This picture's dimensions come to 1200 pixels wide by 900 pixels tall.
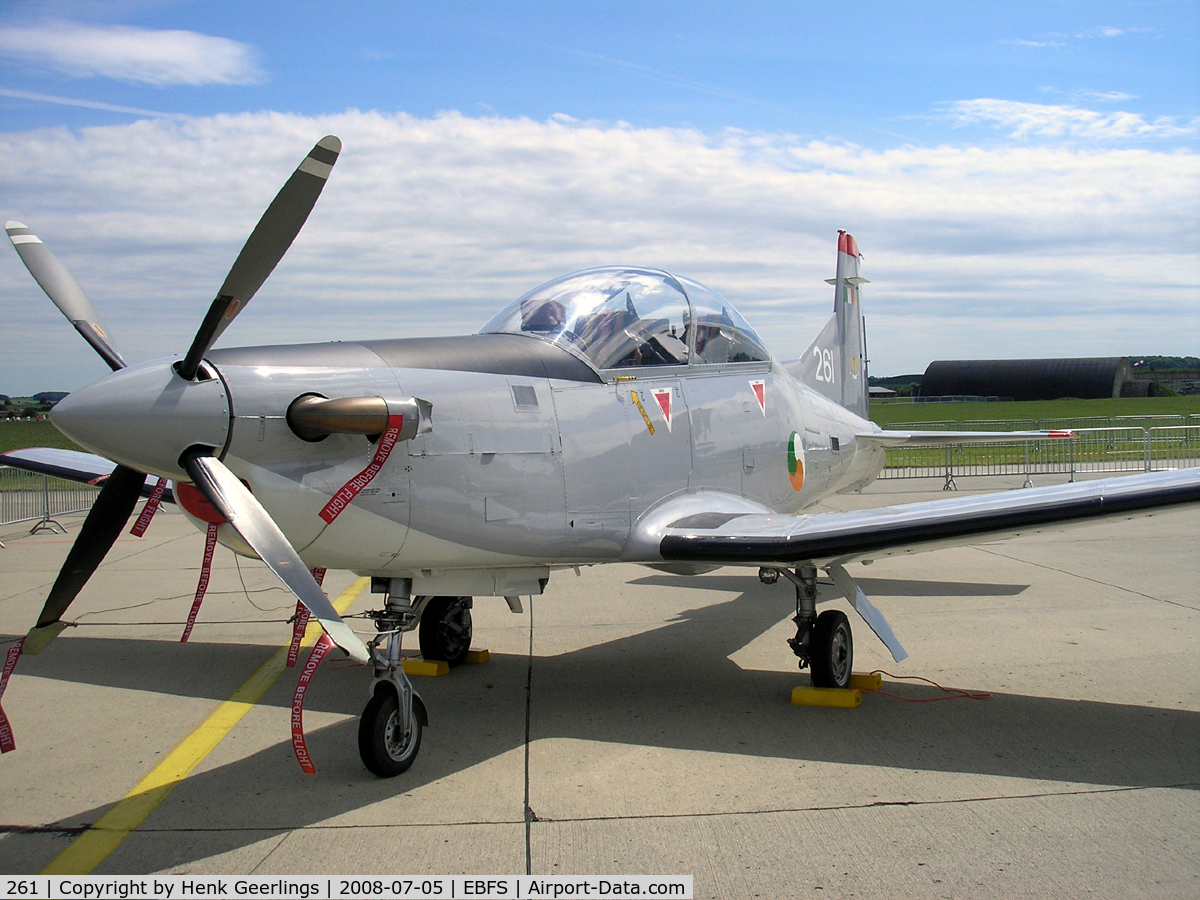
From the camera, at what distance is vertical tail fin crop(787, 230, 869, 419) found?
10539 mm

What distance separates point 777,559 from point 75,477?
6.01 m

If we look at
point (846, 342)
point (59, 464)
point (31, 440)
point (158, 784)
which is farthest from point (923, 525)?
point (31, 440)

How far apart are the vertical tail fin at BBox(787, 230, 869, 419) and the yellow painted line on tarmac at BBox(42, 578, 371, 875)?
6418mm

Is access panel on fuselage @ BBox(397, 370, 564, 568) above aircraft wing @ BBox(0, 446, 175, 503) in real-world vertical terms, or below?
above

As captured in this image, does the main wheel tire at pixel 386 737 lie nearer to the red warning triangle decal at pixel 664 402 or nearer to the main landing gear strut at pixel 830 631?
the red warning triangle decal at pixel 664 402

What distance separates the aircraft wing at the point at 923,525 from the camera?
5.02 metres

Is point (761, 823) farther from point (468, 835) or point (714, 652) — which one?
point (714, 652)

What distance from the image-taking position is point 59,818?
14.1 feet

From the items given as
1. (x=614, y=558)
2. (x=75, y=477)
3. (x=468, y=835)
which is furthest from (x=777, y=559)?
(x=75, y=477)

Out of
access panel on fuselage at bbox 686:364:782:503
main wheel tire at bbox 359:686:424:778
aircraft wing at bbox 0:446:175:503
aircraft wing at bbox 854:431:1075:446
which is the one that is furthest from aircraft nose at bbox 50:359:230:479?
aircraft wing at bbox 854:431:1075:446

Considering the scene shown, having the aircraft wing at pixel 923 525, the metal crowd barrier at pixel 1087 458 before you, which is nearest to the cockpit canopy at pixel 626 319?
the aircraft wing at pixel 923 525

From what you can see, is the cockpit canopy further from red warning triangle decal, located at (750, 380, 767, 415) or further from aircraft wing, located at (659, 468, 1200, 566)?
aircraft wing, located at (659, 468, 1200, 566)

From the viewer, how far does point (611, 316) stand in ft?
19.6

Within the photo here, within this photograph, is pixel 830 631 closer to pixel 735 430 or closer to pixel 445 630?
pixel 735 430
